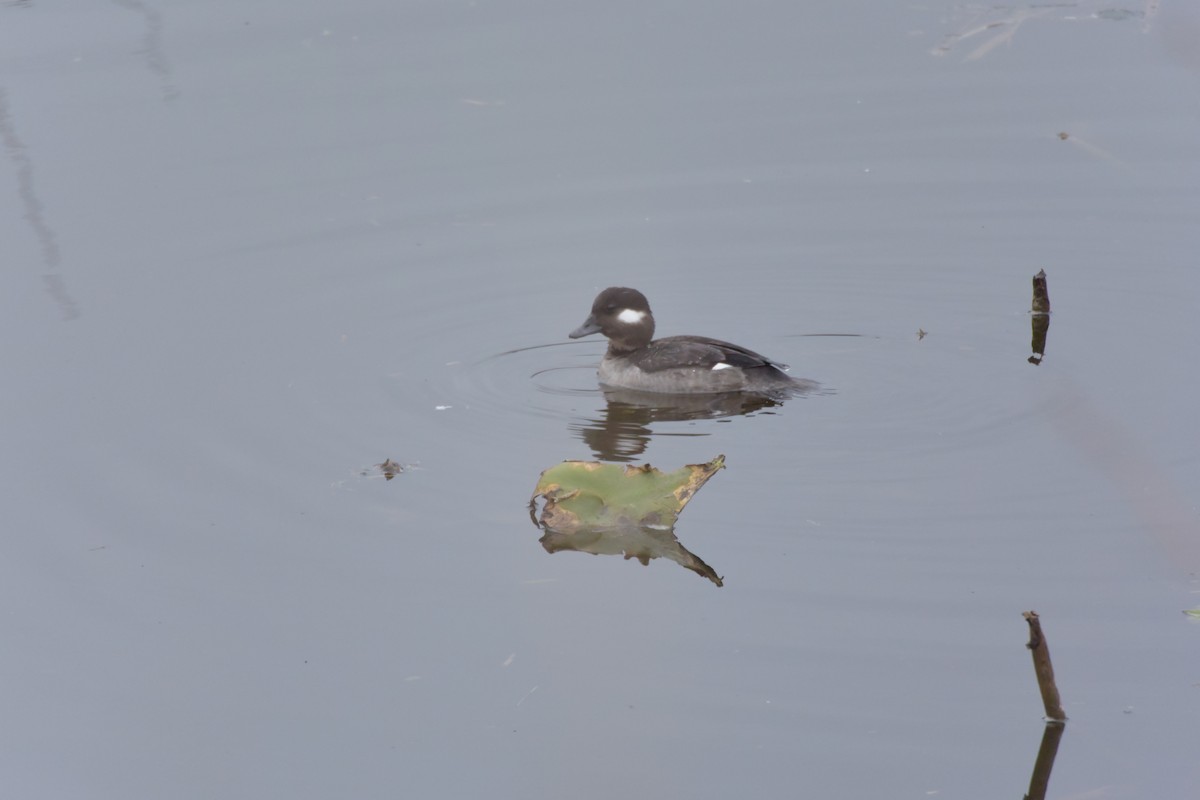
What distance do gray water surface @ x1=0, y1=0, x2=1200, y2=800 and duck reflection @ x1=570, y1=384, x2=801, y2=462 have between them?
0.06 metres

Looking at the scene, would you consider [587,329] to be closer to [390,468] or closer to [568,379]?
[568,379]

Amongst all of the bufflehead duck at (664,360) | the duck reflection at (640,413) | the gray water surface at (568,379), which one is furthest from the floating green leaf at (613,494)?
the bufflehead duck at (664,360)

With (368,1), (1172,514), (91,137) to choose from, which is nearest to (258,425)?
(1172,514)

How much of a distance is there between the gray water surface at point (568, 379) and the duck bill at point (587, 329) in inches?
9.9

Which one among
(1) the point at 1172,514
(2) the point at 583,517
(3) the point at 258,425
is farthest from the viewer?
(3) the point at 258,425

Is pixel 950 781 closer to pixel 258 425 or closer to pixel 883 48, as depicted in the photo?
pixel 258 425

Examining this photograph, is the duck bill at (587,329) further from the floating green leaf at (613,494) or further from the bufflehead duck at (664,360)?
the floating green leaf at (613,494)

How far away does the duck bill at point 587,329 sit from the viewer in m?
9.70

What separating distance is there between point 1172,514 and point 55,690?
14.7ft

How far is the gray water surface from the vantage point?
5.45m

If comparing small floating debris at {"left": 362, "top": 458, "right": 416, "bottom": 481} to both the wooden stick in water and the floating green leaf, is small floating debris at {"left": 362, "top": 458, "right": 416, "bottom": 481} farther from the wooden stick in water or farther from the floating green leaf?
the wooden stick in water

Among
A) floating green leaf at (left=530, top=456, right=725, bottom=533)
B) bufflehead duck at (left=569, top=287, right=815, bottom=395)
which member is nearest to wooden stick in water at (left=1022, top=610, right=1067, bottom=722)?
floating green leaf at (left=530, top=456, right=725, bottom=533)

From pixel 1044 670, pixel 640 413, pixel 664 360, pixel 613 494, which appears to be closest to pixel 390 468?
pixel 613 494

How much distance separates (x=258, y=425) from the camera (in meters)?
8.27
